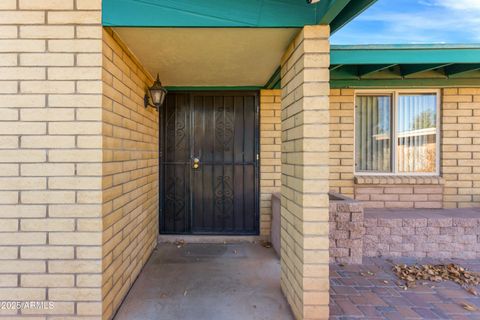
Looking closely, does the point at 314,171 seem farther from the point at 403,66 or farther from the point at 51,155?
the point at 403,66

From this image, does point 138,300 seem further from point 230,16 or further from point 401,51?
point 401,51

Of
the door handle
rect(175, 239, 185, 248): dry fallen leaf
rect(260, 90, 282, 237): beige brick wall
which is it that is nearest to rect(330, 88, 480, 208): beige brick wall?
rect(260, 90, 282, 237): beige brick wall

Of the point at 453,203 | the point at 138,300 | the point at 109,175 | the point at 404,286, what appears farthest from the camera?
the point at 453,203

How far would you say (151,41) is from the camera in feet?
7.69

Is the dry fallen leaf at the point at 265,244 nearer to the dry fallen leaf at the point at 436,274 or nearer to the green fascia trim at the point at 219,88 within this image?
the dry fallen leaf at the point at 436,274

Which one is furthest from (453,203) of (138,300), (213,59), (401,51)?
(138,300)

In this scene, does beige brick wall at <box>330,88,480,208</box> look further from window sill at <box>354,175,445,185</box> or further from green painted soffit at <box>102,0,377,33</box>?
green painted soffit at <box>102,0,377,33</box>

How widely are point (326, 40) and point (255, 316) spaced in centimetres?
235

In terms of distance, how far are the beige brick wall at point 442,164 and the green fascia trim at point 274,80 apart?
36.6 inches

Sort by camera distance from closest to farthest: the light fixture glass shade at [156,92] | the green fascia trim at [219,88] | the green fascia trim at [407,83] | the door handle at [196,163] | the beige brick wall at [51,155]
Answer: the beige brick wall at [51,155]
the light fixture glass shade at [156,92]
the green fascia trim at [407,83]
the green fascia trim at [219,88]
the door handle at [196,163]

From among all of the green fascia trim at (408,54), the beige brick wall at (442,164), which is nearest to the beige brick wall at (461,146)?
the beige brick wall at (442,164)

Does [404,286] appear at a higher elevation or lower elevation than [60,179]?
lower

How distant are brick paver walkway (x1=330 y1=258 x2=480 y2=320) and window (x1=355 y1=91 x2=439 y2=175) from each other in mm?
1599

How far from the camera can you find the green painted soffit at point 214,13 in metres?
2.01
